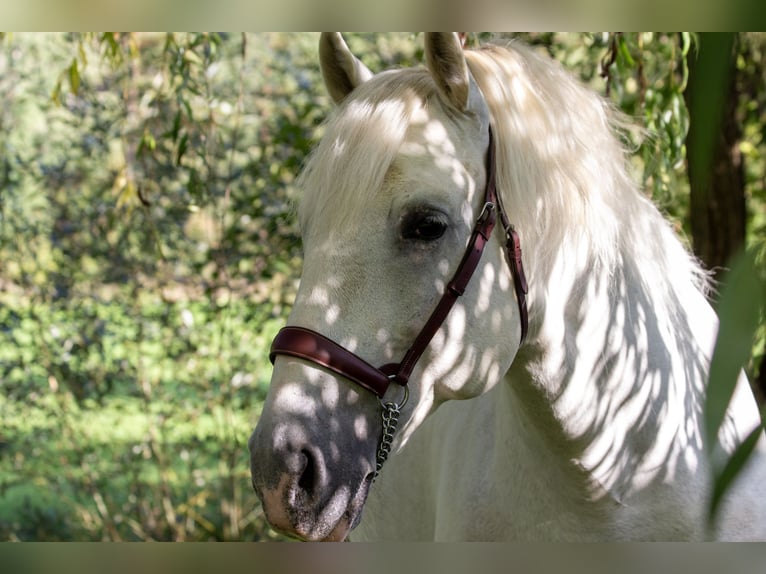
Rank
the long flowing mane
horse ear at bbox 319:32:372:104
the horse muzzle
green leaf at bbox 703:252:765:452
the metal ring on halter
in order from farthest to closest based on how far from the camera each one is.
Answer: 1. horse ear at bbox 319:32:372:104
2. the long flowing mane
3. the metal ring on halter
4. the horse muzzle
5. green leaf at bbox 703:252:765:452

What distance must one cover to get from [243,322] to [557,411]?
310cm

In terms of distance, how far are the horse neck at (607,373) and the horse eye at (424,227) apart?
27cm

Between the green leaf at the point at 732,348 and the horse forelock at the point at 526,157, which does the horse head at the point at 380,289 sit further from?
the green leaf at the point at 732,348

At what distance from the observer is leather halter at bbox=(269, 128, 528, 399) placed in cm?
134

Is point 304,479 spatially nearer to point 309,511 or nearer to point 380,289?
point 309,511

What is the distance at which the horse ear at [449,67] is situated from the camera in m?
1.43

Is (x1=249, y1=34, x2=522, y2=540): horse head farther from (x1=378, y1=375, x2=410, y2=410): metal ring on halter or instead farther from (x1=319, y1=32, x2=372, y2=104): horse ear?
(x1=319, y1=32, x2=372, y2=104): horse ear

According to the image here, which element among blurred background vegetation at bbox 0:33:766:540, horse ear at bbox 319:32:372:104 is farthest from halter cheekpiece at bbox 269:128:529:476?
blurred background vegetation at bbox 0:33:766:540

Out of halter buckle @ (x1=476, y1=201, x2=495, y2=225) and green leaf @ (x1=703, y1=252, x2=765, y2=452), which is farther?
halter buckle @ (x1=476, y1=201, x2=495, y2=225)

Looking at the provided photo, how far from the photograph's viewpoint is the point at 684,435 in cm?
175

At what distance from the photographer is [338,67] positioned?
1706mm
